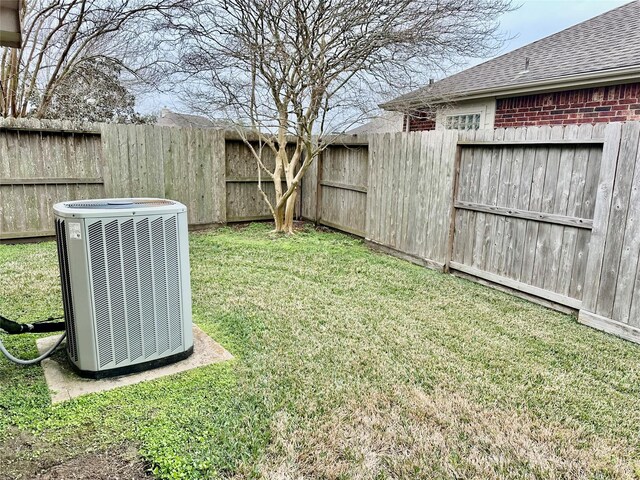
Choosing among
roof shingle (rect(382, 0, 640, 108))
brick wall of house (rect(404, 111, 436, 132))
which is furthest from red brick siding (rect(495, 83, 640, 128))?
brick wall of house (rect(404, 111, 436, 132))

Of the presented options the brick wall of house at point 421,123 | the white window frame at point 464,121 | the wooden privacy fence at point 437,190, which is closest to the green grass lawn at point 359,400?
the wooden privacy fence at point 437,190

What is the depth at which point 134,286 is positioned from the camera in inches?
96.3

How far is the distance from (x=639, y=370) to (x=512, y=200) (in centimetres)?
195

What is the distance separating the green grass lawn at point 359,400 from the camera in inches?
76.0

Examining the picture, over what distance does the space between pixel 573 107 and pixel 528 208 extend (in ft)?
11.8

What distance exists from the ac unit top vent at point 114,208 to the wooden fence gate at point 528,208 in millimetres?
3209

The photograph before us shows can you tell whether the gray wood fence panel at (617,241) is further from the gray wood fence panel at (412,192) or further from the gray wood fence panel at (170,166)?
the gray wood fence panel at (170,166)

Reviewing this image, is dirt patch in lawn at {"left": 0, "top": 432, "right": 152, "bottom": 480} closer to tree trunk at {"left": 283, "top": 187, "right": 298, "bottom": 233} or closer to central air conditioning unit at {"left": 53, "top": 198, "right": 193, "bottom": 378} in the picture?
central air conditioning unit at {"left": 53, "top": 198, "right": 193, "bottom": 378}

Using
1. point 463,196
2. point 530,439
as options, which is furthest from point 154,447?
point 463,196

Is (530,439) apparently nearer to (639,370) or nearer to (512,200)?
(639,370)

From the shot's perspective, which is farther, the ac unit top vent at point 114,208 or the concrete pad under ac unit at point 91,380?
the concrete pad under ac unit at point 91,380

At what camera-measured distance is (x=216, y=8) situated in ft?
21.7

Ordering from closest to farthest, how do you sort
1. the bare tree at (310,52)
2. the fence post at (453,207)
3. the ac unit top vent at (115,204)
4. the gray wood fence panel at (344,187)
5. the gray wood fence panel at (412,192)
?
the ac unit top vent at (115,204)
the fence post at (453,207)
the gray wood fence panel at (412,192)
the bare tree at (310,52)
the gray wood fence panel at (344,187)

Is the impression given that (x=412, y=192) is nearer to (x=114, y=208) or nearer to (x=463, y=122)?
(x=463, y=122)
